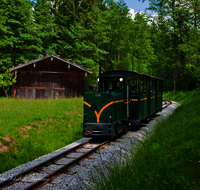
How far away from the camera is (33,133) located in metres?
11.7

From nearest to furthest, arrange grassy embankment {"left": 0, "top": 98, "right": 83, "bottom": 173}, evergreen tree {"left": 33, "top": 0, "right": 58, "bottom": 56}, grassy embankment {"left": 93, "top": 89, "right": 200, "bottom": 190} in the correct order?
grassy embankment {"left": 93, "top": 89, "right": 200, "bottom": 190}
grassy embankment {"left": 0, "top": 98, "right": 83, "bottom": 173}
evergreen tree {"left": 33, "top": 0, "right": 58, "bottom": 56}

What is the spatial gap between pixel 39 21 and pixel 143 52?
70.8ft

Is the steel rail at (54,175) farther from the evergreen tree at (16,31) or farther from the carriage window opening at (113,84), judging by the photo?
the evergreen tree at (16,31)

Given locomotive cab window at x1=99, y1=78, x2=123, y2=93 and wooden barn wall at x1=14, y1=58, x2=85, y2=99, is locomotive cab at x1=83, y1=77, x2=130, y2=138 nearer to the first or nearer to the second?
locomotive cab window at x1=99, y1=78, x2=123, y2=93

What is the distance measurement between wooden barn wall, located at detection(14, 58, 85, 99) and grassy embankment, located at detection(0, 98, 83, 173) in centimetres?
1105

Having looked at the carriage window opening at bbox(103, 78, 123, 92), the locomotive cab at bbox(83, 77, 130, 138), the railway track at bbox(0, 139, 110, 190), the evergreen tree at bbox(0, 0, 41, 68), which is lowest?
the railway track at bbox(0, 139, 110, 190)

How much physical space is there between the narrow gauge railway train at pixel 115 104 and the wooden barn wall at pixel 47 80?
45.3ft

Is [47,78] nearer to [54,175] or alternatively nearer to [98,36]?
[98,36]

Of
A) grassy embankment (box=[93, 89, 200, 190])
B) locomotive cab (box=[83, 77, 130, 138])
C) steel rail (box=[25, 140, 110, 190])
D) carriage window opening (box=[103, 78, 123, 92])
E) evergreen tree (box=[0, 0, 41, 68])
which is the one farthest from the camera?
evergreen tree (box=[0, 0, 41, 68])

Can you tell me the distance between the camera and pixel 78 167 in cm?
699

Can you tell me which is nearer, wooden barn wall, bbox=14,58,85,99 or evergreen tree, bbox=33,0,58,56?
wooden barn wall, bbox=14,58,85,99

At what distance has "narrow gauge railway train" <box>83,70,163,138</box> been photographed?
388 inches

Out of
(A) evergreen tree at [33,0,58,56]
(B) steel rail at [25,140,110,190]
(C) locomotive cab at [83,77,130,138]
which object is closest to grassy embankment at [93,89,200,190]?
(B) steel rail at [25,140,110,190]

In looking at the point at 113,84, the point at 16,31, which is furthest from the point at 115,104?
the point at 16,31
